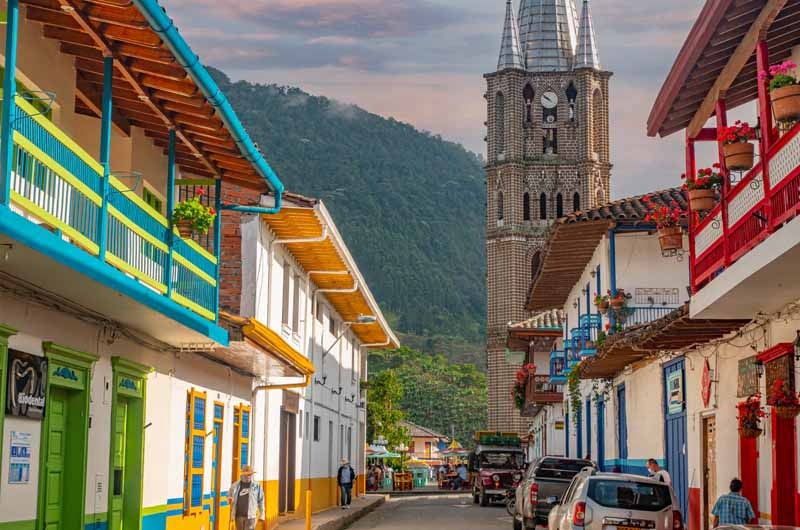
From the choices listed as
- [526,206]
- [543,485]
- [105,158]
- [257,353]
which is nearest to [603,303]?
[543,485]

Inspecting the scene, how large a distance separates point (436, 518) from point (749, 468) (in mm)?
16381

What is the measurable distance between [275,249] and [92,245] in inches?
577

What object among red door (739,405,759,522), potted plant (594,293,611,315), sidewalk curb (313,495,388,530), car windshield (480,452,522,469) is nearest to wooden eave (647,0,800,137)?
red door (739,405,759,522)

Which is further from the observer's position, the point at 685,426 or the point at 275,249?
the point at 275,249

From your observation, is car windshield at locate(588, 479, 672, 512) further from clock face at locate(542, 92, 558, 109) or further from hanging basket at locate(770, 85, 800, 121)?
clock face at locate(542, 92, 558, 109)

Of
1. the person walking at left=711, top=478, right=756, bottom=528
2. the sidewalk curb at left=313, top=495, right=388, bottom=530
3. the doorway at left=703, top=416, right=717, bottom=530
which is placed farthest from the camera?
the sidewalk curb at left=313, top=495, right=388, bottom=530

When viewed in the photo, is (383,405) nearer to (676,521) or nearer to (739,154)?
(676,521)

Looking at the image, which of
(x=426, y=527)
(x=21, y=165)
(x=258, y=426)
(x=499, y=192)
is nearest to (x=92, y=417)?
(x=21, y=165)

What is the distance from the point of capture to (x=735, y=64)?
53.8 ft

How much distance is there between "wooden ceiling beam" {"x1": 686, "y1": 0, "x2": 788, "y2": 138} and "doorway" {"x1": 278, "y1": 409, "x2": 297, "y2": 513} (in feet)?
47.2

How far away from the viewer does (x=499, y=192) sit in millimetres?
105500

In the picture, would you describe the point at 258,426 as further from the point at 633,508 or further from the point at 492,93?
the point at 492,93

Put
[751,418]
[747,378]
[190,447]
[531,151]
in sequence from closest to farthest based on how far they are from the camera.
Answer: [751,418]
[747,378]
[190,447]
[531,151]

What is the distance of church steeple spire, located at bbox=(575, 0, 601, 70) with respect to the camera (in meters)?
110
